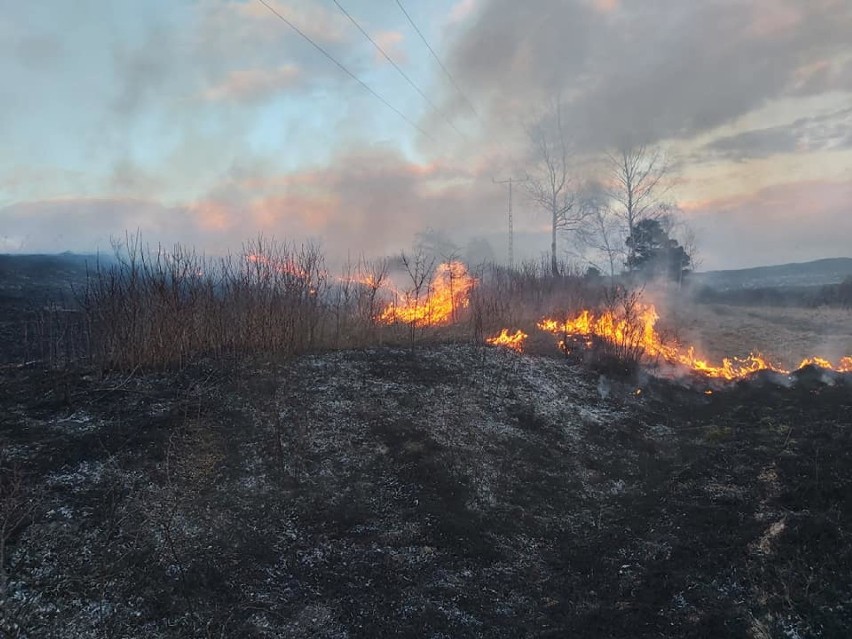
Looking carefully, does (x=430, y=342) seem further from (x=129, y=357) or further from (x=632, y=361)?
(x=129, y=357)

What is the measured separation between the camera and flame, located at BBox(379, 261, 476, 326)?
Result: 16.4 m

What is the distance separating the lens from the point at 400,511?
21.3 ft

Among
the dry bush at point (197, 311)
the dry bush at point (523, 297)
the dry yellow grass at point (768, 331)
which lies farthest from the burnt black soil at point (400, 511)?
the dry yellow grass at point (768, 331)

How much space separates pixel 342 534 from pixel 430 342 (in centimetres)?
824

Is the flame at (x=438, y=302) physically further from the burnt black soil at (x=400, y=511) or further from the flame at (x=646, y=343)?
the burnt black soil at (x=400, y=511)

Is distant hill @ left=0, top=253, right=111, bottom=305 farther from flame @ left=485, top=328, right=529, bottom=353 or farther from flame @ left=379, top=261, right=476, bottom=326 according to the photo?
flame @ left=485, top=328, right=529, bottom=353

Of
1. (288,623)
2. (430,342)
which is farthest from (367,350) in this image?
(288,623)

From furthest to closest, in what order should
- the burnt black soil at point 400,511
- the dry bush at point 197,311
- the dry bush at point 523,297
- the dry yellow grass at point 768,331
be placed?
the dry yellow grass at point 768,331, the dry bush at point 523,297, the dry bush at point 197,311, the burnt black soil at point 400,511

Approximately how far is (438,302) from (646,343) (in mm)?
7324

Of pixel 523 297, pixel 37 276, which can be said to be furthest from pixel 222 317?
pixel 37 276

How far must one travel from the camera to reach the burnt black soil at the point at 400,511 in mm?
4543

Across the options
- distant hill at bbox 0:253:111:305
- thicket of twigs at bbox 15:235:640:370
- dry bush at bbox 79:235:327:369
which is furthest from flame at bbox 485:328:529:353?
Answer: distant hill at bbox 0:253:111:305

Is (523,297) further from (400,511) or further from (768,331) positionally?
(400,511)

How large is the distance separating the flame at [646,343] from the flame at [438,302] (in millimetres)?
3422
